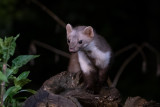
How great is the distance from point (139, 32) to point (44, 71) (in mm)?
2625

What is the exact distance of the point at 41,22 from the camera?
9516mm

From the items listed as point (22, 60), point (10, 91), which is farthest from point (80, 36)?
point (10, 91)

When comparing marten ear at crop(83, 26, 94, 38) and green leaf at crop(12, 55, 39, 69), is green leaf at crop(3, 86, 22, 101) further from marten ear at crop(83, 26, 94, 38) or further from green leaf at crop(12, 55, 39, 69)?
marten ear at crop(83, 26, 94, 38)

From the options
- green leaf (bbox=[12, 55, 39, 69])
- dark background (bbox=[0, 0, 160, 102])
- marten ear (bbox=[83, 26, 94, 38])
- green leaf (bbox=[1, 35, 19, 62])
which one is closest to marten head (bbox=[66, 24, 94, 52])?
marten ear (bbox=[83, 26, 94, 38])

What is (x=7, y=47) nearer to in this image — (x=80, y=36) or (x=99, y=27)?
(x=80, y=36)

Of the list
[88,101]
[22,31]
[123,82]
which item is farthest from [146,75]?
[88,101]

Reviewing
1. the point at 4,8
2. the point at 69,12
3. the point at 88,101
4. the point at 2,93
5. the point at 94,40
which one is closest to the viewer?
the point at 2,93

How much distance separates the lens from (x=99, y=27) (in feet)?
30.5

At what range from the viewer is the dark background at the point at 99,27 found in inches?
356

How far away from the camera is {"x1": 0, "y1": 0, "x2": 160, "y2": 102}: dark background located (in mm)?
9055

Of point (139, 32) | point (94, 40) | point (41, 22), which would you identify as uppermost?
point (41, 22)

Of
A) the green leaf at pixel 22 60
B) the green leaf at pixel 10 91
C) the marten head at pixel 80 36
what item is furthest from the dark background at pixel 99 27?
the green leaf at pixel 10 91

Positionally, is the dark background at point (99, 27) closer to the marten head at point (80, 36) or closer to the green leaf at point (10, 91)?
the marten head at point (80, 36)

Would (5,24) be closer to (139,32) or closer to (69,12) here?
(69,12)
